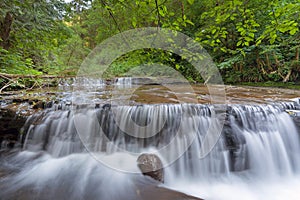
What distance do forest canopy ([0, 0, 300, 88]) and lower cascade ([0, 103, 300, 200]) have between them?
1.11 meters

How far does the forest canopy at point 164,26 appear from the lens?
1.69 meters

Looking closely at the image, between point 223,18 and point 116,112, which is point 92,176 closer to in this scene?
point 116,112

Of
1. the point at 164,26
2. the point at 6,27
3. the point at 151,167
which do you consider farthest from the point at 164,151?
the point at 6,27

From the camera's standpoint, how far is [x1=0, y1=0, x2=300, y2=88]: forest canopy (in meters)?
1.69

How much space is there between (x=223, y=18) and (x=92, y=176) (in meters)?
2.80

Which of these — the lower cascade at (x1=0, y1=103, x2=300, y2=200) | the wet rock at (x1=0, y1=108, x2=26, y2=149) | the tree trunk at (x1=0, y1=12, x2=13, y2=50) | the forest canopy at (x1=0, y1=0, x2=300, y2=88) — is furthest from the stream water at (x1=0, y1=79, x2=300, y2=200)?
the tree trunk at (x1=0, y1=12, x2=13, y2=50)

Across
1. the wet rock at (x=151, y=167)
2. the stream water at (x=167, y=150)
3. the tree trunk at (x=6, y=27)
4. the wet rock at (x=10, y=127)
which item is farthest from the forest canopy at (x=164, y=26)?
the wet rock at (x=151, y=167)

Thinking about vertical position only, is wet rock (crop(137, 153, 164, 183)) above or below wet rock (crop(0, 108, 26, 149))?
below

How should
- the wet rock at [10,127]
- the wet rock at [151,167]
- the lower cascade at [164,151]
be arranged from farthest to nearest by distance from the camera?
the wet rock at [10,127] < the lower cascade at [164,151] < the wet rock at [151,167]

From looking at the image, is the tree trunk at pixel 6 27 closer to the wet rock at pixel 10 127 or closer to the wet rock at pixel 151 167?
the wet rock at pixel 10 127

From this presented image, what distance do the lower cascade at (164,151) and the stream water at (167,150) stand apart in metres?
0.02

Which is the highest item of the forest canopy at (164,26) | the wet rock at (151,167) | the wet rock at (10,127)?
the forest canopy at (164,26)

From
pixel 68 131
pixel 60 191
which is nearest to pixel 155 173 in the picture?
pixel 60 191

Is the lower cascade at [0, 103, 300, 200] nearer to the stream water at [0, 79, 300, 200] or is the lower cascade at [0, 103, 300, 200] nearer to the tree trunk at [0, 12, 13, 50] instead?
the stream water at [0, 79, 300, 200]
